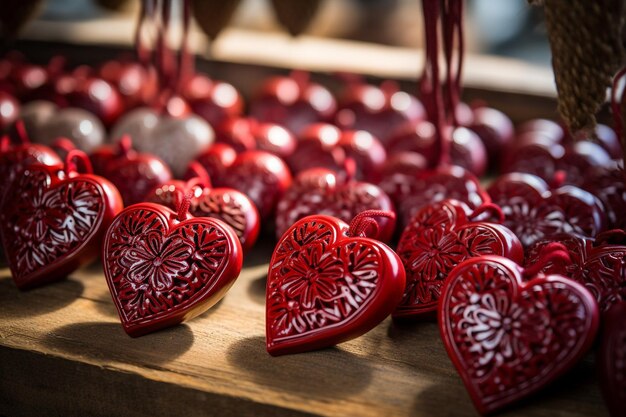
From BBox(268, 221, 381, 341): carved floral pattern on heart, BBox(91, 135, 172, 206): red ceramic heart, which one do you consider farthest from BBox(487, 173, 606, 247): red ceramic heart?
BBox(91, 135, 172, 206): red ceramic heart

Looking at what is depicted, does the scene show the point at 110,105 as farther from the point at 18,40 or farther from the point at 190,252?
the point at 190,252

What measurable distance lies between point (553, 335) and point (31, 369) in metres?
0.58

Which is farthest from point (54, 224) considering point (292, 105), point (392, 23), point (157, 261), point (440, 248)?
point (392, 23)

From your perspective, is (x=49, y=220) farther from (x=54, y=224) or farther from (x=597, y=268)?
(x=597, y=268)

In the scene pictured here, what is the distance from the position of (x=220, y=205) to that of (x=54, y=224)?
22 centimetres

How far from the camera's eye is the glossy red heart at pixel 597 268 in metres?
0.77

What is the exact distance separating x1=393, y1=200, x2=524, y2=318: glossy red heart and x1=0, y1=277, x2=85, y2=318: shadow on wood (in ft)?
1.46

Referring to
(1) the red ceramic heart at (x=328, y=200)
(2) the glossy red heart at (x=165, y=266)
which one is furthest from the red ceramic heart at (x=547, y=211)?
(2) the glossy red heart at (x=165, y=266)

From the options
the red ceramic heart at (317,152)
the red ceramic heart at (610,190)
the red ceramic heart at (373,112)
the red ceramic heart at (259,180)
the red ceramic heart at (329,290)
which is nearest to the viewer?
the red ceramic heart at (329,290)

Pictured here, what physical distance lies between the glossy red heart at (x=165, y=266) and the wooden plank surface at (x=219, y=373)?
0.04m

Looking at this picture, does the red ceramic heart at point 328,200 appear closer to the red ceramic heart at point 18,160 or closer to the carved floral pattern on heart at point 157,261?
the carved floral pattern on heart at point 157,261

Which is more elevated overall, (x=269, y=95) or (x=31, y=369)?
(x=269, y=95)

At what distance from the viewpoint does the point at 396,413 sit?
0.71 metres

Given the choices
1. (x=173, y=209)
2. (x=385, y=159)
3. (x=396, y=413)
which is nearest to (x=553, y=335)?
(x=396, y=413)
